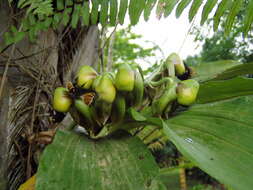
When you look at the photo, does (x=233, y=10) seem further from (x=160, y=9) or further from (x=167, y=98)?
(x=167, y=98)

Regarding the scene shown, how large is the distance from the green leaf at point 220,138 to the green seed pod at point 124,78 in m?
0.12

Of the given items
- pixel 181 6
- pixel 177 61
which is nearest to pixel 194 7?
pixel 181 6

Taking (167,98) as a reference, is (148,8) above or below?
above

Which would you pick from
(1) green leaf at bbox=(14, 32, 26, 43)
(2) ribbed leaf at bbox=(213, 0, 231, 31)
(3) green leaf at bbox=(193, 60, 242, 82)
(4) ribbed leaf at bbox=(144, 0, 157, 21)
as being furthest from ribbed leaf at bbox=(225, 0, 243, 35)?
(1) green leaf at bbox=(14, 32, 26, 43)

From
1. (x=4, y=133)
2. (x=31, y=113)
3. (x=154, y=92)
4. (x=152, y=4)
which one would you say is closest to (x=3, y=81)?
(x=4, y=133)

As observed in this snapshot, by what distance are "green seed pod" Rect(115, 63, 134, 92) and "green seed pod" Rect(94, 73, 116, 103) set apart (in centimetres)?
1

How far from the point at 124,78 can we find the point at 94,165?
185mm

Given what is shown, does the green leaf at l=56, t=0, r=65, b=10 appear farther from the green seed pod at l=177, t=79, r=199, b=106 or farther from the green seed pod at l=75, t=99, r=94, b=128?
the green seed pod at l=177, t=79, r=199, b=106

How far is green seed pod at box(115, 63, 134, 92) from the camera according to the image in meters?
0.58

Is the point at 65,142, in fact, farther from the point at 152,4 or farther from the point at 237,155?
the point at 152,4

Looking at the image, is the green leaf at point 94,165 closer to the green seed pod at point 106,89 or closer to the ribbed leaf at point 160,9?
the green seed pod at point 106,89

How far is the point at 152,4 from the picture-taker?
916 millimetres

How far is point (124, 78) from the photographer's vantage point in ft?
1.90

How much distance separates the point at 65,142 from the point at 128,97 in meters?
0.18
